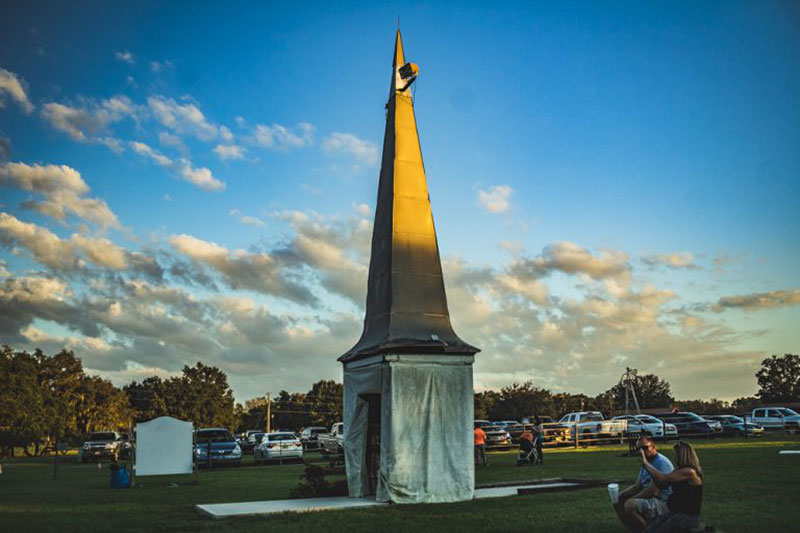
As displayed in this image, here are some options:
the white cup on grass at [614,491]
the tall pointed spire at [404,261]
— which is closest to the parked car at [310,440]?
the tall pointed spire at [404,261]

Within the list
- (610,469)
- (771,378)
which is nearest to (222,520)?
(610,469)

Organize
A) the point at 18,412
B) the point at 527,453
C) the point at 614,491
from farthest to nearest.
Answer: the point at 18,412
the point at 527,453
the point at 614,491

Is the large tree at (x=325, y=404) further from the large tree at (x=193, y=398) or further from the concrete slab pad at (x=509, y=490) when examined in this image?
the concrete slab pad at (x=509, y=490)

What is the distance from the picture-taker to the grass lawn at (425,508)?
10500 millimetres

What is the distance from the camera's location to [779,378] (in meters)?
90.2

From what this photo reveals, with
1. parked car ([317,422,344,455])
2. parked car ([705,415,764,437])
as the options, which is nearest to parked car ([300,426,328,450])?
parked car ([317,422,344,455])

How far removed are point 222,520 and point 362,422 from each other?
4.21 meters

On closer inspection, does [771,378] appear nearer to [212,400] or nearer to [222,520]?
[212,400]

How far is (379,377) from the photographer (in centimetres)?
1422

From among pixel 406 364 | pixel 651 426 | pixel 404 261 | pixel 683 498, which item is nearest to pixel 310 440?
pixel 651 426

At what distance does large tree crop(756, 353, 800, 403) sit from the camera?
289ft

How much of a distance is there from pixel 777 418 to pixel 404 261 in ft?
112

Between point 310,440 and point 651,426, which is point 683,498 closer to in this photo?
point 651,426

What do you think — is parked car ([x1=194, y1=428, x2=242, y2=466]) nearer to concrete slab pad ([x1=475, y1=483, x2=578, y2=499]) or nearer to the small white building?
the small white building
